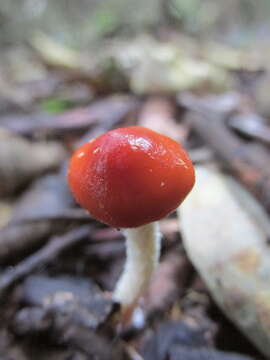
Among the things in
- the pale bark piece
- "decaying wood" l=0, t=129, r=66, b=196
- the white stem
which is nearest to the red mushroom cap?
the white stem

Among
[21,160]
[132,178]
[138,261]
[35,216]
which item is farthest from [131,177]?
[21,160]

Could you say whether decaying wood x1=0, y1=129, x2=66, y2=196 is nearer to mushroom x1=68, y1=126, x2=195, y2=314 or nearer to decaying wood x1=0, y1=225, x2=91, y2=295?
Answer: decaying wood x1=0, y1=225, x2=91, y2=295

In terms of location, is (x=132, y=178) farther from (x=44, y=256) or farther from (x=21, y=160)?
(x=21, y=160)

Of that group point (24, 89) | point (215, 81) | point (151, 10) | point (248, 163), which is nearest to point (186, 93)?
point (215, 81)

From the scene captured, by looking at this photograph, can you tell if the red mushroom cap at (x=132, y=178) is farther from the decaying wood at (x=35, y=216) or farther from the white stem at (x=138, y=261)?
the decaying wood at (x=35, y=216)

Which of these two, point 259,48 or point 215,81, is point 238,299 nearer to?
point 215,81

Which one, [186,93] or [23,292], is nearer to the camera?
[23,292]
